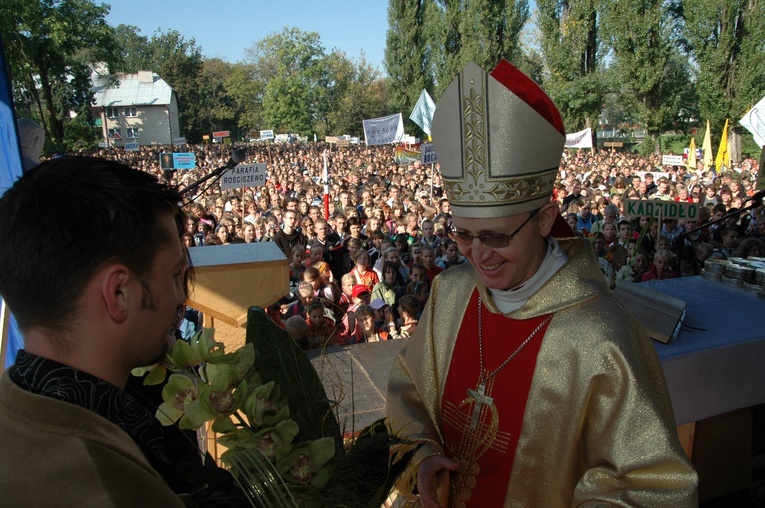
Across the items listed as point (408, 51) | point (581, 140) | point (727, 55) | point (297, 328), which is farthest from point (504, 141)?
point (408, 51)

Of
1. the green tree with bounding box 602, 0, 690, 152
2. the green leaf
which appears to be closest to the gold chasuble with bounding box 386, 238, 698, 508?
the green leaf

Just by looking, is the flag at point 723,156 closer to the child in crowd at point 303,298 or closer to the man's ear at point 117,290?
the child in crowd at point 303,298

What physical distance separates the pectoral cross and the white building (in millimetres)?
70196

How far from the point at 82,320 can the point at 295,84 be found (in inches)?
2379

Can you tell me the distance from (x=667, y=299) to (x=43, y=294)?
117 inches

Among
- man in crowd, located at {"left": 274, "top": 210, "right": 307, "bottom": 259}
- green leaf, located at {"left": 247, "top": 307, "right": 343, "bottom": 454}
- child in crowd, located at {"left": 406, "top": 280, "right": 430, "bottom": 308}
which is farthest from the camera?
man in crowd, located at {"left": 274, "top": 210, "right": 307, "bottom": 259}

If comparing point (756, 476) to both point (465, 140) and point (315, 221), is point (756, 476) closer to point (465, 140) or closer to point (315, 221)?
point (465, 140)

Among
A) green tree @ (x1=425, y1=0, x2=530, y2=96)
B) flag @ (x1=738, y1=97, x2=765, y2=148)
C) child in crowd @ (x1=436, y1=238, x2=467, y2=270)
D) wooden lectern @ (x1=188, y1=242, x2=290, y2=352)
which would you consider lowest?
child in crowd @ (x1=436, y1=238, x2=467, y2=270)

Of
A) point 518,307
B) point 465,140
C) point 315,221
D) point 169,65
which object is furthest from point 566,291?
point 169,65

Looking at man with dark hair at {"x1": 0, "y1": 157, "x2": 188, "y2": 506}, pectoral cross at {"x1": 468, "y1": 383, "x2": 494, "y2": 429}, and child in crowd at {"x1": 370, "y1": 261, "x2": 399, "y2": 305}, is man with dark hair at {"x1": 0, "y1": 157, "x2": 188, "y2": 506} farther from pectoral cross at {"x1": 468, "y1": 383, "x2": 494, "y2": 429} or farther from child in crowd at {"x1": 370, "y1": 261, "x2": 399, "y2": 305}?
child in crowd at {"x1": 370, "y1": 261, "x2": 399, "y2": 305}

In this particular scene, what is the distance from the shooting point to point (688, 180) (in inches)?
693

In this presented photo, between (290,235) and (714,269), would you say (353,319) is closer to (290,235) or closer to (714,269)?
(714,269)

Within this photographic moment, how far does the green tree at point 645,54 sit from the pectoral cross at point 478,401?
36822 mm

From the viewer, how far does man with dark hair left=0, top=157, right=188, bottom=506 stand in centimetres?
89
